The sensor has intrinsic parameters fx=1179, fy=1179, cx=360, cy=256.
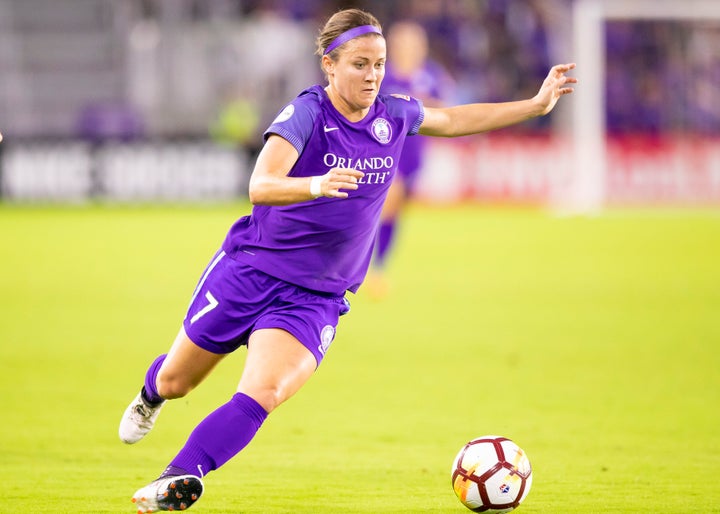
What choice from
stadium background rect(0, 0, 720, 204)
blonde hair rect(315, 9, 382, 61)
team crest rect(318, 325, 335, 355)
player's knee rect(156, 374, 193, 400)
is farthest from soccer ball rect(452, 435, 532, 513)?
stadium background rect(0, 0, 720, 204)

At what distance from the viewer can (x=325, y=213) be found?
16.2 feet

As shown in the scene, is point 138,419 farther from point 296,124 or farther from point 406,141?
point 406,141

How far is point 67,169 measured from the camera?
2309 centimetres

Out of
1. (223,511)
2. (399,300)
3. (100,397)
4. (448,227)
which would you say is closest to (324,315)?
(223,511)

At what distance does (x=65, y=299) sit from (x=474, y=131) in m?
7.66

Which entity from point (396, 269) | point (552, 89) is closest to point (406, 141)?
point (396, 269)

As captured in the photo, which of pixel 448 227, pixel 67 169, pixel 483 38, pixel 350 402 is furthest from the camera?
pixel 483 38

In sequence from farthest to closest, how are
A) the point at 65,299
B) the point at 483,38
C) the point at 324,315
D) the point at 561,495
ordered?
the point at 483,38, the point at 65,299, the point at 561,495, the point at 324,315

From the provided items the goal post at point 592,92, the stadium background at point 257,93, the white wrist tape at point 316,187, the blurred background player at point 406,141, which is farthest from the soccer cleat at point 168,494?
the stadium background at point 257,93

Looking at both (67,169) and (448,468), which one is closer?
(448,468)

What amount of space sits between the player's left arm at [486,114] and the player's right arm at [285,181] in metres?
0.98

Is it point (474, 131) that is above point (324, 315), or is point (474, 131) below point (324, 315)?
above

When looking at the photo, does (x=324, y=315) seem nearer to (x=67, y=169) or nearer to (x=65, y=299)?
(x=65, y=299)

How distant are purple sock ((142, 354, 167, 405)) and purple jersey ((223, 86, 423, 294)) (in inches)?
28.4
